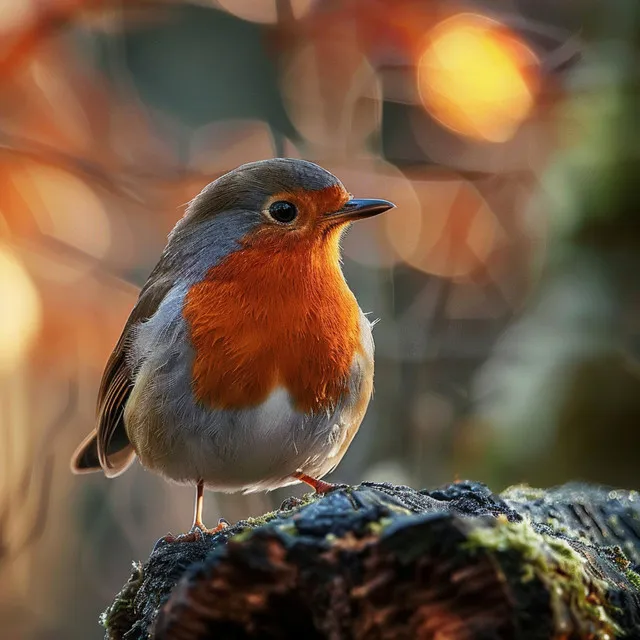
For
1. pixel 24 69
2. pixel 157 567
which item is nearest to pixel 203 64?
pixel 24 69

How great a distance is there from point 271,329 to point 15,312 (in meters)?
2.50

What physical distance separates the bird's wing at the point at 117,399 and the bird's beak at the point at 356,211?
1.81ft

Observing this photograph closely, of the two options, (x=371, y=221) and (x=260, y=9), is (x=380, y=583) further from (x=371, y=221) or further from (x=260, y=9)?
(x=260, y=9)

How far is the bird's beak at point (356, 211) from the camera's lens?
2719 millimetres

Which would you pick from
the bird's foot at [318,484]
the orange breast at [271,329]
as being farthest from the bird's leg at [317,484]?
the orange breast at [271,329]

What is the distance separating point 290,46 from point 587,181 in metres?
2.73

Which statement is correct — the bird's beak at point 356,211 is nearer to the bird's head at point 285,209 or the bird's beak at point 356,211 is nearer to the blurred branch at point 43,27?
the bird's head at point 285,209

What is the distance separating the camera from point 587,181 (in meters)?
3.89

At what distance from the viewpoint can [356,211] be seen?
8.93ft

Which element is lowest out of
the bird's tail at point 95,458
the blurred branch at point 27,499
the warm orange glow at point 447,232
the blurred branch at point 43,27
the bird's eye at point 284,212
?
the blurred branch at point 27,499

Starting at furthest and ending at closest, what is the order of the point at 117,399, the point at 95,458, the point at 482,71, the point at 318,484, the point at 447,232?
the point at 447,232 → the point at 482,71 → the point at 95,458 → the point at 117,399 → the point at 318,484

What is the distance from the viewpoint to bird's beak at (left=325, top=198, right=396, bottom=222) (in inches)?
107

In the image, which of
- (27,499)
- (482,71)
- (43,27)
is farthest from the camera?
(482,71)

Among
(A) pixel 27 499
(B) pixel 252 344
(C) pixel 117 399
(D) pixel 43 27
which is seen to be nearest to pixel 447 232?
(D) pixel 43 27
